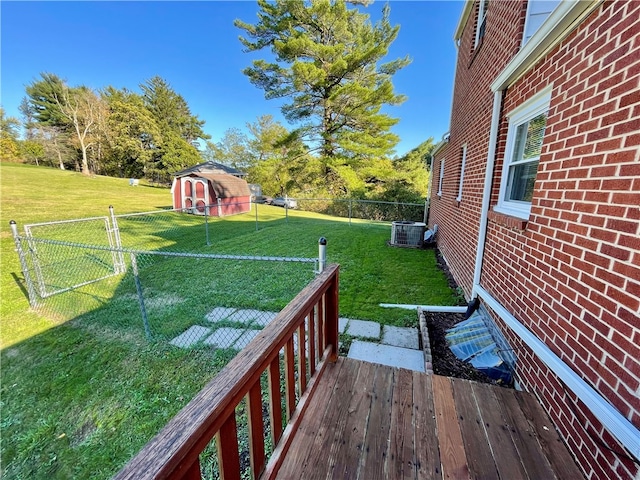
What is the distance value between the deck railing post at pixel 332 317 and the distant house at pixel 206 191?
11.1 m

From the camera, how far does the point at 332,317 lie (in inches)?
83.6

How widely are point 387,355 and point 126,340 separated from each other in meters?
2.85

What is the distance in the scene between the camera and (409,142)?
62.7 ft

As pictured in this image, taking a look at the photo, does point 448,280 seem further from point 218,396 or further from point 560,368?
point 218,396

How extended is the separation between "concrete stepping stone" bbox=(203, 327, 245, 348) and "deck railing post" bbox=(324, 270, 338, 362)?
127cm

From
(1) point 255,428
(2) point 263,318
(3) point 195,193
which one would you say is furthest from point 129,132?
(1) point 255,428

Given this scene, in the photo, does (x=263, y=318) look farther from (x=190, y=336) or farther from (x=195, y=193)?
(x=195, y=193)

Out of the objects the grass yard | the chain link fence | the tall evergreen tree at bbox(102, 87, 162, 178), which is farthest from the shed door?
the tall evergreen tree at bbox(102, 87, 162, 178)

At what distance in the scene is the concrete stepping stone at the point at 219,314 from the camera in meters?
3.40

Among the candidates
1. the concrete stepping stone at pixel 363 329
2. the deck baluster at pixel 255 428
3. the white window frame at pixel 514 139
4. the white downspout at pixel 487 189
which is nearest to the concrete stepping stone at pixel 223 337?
the concrete stepping stone at pixel 363 329

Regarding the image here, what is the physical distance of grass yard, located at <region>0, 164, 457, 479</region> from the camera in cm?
195

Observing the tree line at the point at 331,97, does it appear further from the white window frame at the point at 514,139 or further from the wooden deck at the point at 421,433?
the wooden deck at the point at 421,433

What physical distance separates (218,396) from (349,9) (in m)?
17.1

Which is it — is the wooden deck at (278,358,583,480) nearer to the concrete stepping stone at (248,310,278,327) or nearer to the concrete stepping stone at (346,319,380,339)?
the concrete stepping stone at (346,319,380,339)
